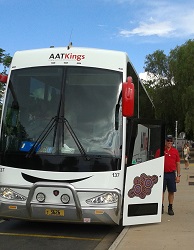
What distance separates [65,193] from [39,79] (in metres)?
2.12

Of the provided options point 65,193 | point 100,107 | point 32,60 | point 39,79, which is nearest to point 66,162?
point 65,193

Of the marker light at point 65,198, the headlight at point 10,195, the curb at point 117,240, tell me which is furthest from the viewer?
the headlight at point 10,195

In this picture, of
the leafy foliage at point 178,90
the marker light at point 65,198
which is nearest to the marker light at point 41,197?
the marker light at point 65,198

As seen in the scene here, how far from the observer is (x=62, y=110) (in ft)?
22.5

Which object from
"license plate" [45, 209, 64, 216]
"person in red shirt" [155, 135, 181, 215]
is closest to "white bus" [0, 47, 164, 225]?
"license plate" [45, 209, 64, 216]

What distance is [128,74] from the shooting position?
747cm

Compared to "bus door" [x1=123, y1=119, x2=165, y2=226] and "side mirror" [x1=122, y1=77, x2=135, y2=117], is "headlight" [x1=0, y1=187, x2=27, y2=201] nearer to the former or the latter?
"bus door" [x1=123, y1=119, x2=165, y2=226]

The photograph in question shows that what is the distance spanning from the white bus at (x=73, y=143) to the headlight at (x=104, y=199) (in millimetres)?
17

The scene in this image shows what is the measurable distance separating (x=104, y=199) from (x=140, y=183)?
3.24ft

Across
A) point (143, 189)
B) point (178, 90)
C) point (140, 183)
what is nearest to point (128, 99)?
point (140, 183)

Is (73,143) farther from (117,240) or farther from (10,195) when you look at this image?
(117,240)

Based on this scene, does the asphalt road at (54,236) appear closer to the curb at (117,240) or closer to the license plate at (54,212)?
the curb at (117,240)

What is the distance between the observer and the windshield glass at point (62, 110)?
674cm

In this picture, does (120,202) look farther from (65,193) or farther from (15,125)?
(15,125)
